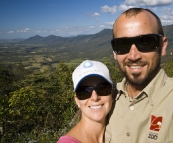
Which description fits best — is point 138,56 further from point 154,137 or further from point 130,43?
point 154,137

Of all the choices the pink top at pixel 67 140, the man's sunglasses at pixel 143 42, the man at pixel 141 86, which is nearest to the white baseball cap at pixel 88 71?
the man at pixel 141 86

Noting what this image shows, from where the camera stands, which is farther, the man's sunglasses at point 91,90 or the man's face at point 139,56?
the man's sunglasses at point 91,90

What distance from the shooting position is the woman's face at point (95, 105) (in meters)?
2.71

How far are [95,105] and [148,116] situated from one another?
2.55ft

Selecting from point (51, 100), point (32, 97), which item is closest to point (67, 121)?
point (32, 97)

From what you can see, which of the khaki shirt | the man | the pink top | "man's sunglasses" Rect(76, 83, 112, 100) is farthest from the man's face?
the pink top

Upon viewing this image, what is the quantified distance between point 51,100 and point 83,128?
1177cm

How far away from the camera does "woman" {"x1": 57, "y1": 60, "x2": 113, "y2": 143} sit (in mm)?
2557

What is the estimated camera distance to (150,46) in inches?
103

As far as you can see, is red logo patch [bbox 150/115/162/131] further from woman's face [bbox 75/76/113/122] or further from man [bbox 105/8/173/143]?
woman's face [bbox 75/76/113/122]

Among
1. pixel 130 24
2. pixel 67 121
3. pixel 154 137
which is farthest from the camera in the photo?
pixel 67 121

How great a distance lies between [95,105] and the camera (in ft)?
9.06

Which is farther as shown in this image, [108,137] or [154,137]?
[108,137]

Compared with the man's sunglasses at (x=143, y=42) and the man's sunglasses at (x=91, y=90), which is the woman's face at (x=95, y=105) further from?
the man's sunglasses at (x=143, y=42)
